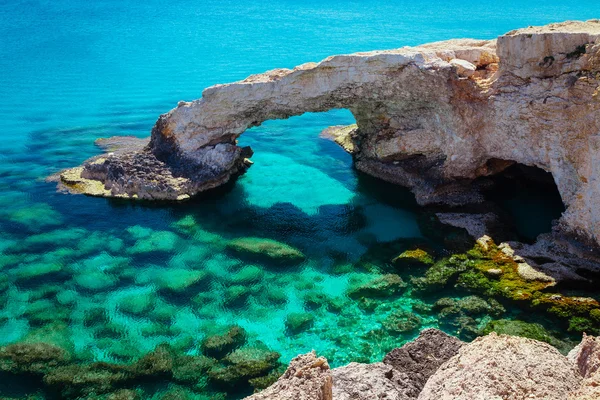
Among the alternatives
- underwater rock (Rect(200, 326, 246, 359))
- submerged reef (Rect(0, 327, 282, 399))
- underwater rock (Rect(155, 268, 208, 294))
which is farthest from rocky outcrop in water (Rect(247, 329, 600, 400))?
underwater rock (Rect(155, 268, 208, 294))

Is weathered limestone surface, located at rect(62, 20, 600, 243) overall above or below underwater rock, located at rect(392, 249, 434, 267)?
above

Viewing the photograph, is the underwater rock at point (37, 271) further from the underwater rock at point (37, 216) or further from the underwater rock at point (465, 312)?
the underwater rock at point (465, 312)

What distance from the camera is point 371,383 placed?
27.3 feet

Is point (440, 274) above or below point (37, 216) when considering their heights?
below

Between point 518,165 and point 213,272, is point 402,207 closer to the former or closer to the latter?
point 518,165

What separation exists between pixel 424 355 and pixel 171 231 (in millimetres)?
9608

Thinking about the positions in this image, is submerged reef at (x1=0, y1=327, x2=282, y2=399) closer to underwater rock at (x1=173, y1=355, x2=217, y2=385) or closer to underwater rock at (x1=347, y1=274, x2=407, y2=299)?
underwater rock at (x1=173, y1=355, x2=217, y2=385)

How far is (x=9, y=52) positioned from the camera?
36906 millimetres

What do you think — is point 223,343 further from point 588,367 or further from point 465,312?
point 588,367

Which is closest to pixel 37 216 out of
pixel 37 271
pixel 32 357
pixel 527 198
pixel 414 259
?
pixel 37 271

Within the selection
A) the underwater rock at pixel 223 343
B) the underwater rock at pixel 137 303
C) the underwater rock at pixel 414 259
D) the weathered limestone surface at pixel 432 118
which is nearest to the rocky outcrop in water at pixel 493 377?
the underwater rock at pixel 223 343

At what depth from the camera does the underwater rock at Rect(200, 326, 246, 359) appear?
11906 millimetres

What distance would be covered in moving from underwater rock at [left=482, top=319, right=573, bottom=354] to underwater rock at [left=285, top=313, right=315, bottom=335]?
384 centimetres

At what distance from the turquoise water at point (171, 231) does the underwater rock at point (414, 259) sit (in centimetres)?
40
